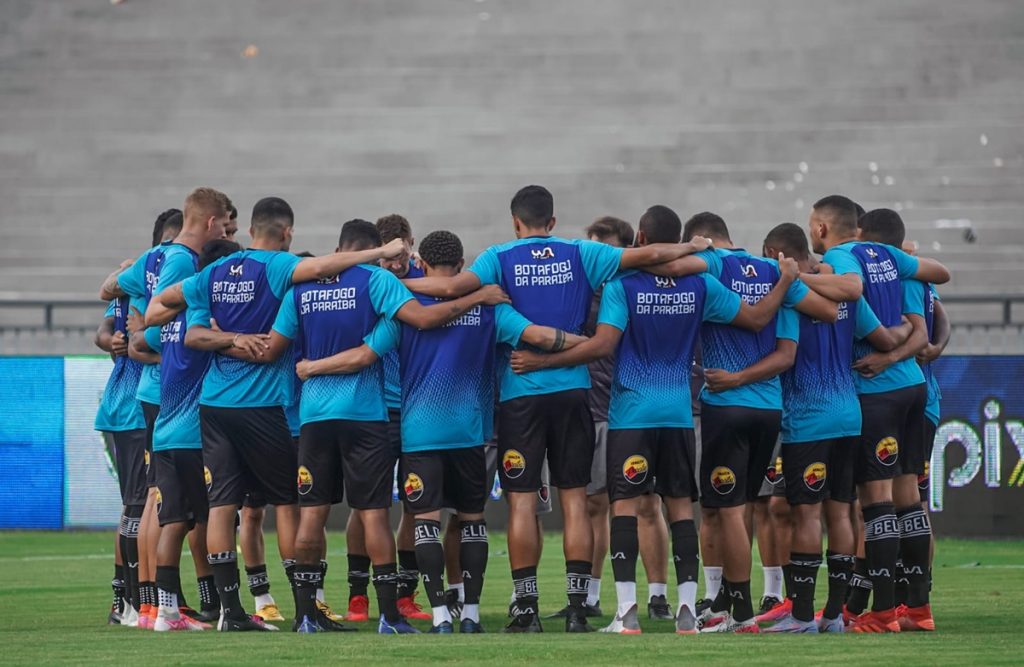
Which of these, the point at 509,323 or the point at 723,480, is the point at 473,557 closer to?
the point at 509,323

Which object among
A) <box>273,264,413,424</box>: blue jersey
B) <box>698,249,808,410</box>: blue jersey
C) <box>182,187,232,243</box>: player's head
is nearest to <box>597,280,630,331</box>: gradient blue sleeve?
<box>698,249,808,410</box>: blue jersey

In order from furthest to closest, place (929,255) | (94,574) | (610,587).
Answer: (929,255)
(94,574)
(610,587)

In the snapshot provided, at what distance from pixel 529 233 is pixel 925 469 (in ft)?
9.58

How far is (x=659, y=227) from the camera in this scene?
902cm

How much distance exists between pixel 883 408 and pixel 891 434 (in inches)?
6.3

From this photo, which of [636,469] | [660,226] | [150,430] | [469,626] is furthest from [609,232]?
[150,430]

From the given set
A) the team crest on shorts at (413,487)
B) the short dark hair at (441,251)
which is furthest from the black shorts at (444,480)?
the short dark hair at (441,251)

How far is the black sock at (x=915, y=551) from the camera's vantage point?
930cm

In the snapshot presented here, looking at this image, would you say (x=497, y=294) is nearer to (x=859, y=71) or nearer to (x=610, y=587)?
(x=610, y=587)

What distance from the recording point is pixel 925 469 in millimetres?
9891

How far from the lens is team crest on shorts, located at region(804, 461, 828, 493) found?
355 inches

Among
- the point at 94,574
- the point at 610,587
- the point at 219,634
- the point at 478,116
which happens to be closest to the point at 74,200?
the point at 478,116

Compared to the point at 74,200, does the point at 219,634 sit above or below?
below

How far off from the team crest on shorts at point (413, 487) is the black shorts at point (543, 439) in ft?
1.55
